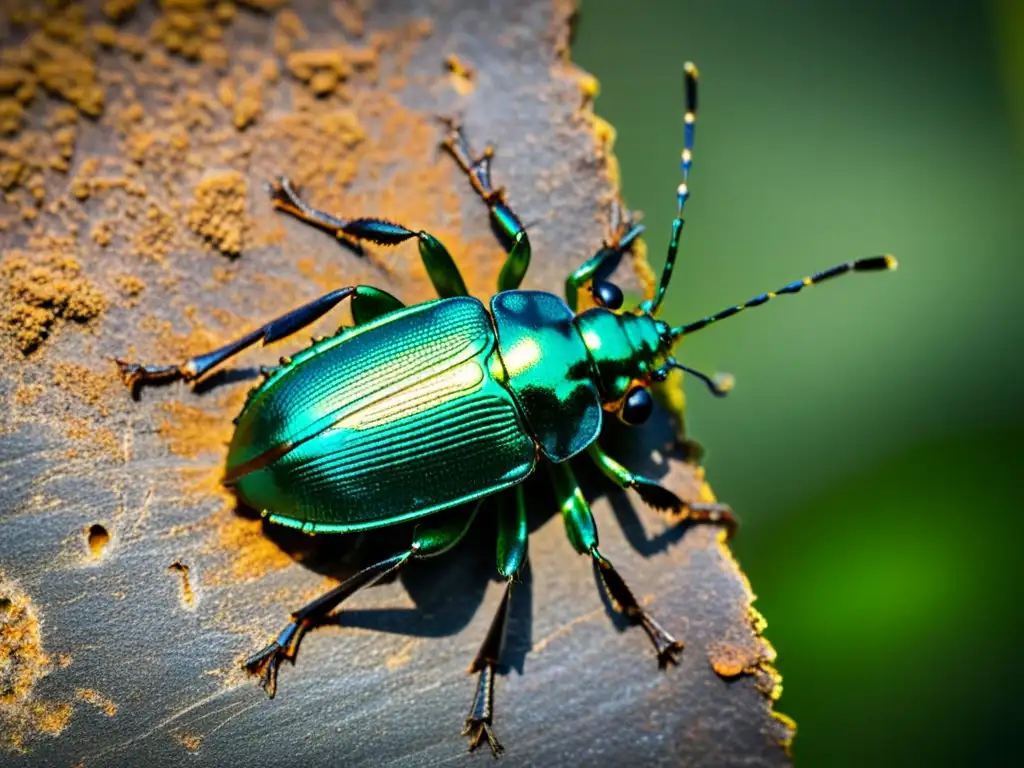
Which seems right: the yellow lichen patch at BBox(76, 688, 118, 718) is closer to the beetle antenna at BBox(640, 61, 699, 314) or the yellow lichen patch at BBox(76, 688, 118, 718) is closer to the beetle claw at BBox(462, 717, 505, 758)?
the beetle claw at BBox(462, 717, 505, 758)

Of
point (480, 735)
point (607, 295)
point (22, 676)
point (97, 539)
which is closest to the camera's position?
point (22, 676)

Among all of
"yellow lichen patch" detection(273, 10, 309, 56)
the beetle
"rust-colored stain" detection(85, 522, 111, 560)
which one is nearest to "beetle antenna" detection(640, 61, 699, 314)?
the beetle

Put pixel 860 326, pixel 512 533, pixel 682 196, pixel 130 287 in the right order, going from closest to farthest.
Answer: pixel 130 287 → pixel 512 533 → pixel 682 196 → pixel 860 326

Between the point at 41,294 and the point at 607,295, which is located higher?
the point at 41,294

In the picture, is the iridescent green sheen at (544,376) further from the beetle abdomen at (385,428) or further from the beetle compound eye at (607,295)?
the beetle compound eye at (607,295)

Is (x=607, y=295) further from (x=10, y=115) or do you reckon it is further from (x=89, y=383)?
(x=10, y=115)

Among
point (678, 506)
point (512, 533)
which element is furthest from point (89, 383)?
point (678, 506)

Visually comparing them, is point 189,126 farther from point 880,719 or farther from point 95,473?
point 880,719
